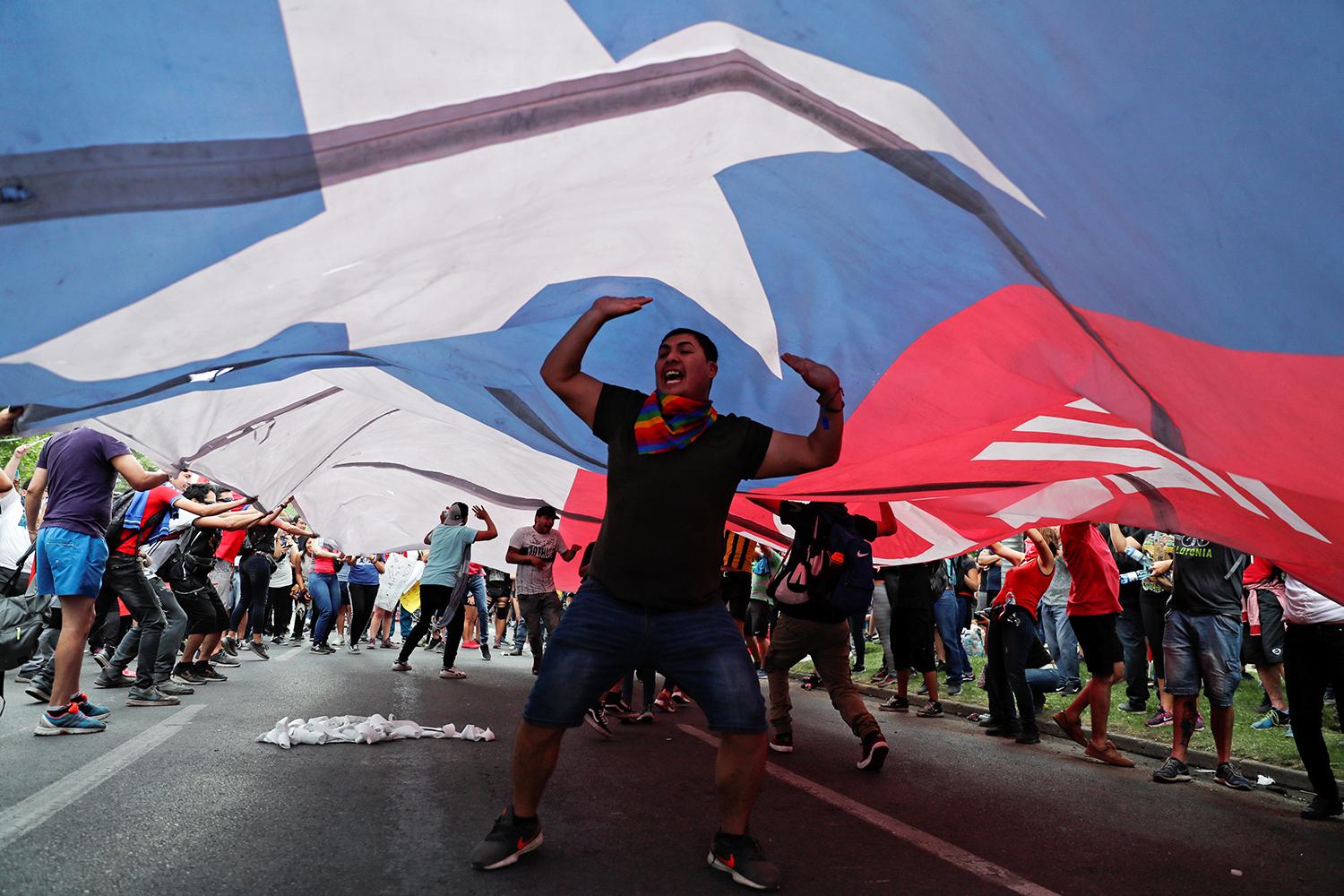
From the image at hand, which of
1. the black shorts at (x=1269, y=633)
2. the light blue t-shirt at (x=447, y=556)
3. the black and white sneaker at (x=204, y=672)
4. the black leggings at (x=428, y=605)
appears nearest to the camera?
the black shorts at (x=1269, y=633)

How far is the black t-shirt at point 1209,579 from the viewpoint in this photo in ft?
20.1

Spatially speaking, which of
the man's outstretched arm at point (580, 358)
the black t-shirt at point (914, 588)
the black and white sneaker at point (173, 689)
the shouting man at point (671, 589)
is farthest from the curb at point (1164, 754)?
the black and white sneaker at point (173, 689)

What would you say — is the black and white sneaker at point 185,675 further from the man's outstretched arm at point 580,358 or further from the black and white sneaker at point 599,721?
the man's outstretched arm at point 580,358

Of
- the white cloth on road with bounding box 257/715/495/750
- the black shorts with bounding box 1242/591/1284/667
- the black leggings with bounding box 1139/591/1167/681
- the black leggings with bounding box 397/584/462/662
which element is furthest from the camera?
the black leggings with bounding box 397/584/462/662

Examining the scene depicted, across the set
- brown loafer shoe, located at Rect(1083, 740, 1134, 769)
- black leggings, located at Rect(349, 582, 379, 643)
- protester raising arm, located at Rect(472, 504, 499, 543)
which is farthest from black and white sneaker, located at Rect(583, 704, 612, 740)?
black leggings, located at Rect(349, 582, 379, 643)

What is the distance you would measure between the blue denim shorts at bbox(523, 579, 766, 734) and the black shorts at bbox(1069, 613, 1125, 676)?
4360 mm

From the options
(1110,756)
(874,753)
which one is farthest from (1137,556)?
(874,753)

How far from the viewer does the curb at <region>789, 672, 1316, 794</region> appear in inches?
243

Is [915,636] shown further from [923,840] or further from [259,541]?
[259,541]

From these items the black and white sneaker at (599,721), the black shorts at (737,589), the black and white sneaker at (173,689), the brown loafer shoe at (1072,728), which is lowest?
the black and white sneaker at (173,689)

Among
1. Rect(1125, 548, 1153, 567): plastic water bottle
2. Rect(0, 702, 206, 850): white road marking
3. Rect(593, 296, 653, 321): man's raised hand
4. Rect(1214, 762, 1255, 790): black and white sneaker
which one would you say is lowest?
Rect(0, 702, 206, 850): white road marking

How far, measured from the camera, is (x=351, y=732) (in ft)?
19.7

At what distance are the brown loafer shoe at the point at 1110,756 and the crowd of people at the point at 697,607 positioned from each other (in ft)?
0.06

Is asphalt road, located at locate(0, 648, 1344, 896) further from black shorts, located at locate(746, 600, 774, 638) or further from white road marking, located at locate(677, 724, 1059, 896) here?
black shorts, located at locate(746, 600, 774, 638)
